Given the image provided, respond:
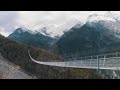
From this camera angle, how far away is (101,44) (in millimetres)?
165250

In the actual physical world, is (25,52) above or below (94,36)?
→ above
